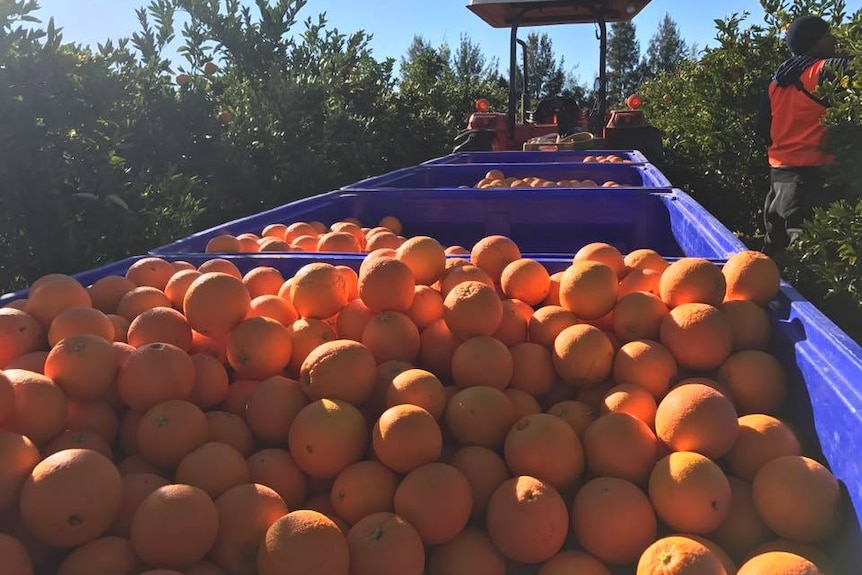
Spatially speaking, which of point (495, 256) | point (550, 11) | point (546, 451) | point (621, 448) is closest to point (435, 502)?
point (546, 451)

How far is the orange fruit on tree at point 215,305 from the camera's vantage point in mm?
1646

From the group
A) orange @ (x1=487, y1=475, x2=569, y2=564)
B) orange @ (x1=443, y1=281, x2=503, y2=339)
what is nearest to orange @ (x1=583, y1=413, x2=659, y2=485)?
orange @ (x1=487, y1=475, x2=569, y2=564)

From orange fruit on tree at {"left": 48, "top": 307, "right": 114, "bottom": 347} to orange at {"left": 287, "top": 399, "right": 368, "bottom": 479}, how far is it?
62cm

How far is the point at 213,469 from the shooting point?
1278 millimetres

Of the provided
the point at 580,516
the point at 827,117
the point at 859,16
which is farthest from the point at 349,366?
the point at 859,16

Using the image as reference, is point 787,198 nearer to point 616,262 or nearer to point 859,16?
point 859,16

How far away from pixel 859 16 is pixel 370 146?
5036mm

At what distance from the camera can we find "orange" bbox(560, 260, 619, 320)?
171 cm

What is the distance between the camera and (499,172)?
4.96 metres

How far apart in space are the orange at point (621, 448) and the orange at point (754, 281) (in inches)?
25.2

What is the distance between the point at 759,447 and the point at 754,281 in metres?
0.59

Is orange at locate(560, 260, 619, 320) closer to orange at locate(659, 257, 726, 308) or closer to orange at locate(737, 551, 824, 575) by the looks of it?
orange at locate(659, 257, 726, 308)

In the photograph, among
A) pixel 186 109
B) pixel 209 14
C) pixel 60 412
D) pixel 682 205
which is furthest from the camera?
pixel 209 14

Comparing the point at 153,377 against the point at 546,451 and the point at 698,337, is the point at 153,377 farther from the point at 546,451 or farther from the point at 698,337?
the point at 698,337
